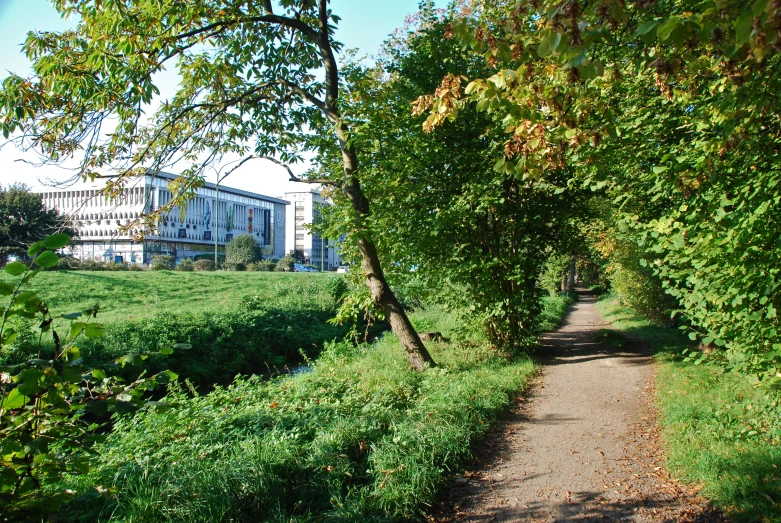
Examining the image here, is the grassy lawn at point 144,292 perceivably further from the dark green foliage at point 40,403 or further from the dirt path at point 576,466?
the dark green foliage at point 40,403

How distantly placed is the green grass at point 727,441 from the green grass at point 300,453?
2006mm

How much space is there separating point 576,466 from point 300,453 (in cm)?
263

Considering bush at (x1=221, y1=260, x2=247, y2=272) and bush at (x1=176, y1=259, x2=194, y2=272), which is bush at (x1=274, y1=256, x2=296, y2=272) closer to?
bush at (x1=221, y1=260, x2=247, y2=272)

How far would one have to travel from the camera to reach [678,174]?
17.3 ft

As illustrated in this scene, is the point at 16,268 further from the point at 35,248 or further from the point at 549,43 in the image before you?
the point at 549,43

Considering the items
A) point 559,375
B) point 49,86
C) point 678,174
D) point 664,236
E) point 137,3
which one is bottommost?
point 559,375

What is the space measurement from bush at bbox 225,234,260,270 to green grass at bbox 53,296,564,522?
49.8 meters

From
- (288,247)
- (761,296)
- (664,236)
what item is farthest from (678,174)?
(288,247)

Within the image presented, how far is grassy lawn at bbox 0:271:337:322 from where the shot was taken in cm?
1953

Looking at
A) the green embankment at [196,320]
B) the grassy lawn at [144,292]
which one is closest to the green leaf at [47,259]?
the green embankment at [196,320]

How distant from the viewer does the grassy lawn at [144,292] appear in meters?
19.5

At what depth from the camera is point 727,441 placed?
4930 millimetres

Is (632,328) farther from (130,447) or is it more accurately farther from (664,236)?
(130,447)

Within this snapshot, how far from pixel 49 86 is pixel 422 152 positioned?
18.9 ft
